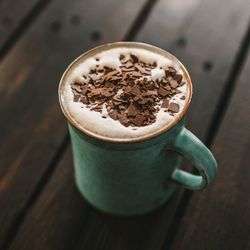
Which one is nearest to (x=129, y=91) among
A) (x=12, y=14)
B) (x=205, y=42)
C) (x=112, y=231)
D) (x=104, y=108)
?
(x=104, y=108)

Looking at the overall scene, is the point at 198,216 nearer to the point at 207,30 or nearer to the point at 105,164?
the point at 105,164

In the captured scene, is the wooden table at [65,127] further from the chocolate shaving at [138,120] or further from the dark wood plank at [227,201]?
the chocolate shaving at [138,120]

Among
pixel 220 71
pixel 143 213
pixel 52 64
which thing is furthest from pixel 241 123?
pixel 52 64

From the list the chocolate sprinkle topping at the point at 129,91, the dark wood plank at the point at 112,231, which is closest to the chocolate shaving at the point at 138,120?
the chocolate sprinkle topping at the point at 129,91

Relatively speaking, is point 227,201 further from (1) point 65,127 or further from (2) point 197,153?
(1) point 65,127

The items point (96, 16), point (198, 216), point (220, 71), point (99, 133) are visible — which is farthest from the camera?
point (96, 16)

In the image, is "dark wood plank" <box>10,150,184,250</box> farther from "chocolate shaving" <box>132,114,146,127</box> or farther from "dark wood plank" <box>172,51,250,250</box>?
"chocolate shaving" <box>132,114,146,127</box>
